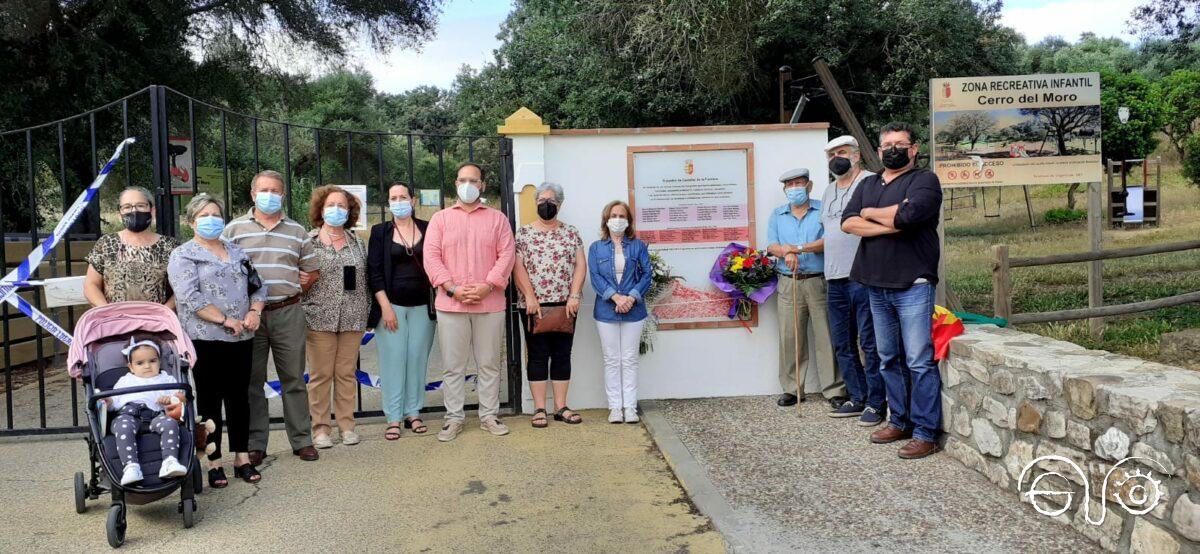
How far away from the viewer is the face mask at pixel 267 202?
221 inches

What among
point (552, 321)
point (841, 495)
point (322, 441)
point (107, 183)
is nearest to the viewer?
point (841, 495)

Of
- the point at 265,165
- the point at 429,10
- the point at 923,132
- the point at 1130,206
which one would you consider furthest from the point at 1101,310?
the point at 265,165

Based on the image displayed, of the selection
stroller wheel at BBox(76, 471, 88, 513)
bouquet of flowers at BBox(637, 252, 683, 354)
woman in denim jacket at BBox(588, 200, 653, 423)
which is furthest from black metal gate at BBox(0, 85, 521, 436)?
stroller wheel at BBox(76, 471, 88, 513)

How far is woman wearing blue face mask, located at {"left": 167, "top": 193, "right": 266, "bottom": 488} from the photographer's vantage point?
518cm

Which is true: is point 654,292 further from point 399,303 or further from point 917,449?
point 917,449

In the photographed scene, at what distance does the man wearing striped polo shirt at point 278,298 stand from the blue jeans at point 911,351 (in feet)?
11.3

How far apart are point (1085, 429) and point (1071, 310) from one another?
4.55 metres

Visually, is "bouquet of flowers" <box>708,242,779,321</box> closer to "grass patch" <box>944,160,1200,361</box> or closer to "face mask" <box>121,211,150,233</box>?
"grass patch" <box>944,160,1200,361</box>

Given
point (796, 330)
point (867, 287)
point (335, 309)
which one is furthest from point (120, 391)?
point (796, 330)

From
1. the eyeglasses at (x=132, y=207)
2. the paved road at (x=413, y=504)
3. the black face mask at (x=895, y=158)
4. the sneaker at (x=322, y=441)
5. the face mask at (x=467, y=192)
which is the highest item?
the black face mask at (x=895, y=158)

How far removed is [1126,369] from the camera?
432 centimetres

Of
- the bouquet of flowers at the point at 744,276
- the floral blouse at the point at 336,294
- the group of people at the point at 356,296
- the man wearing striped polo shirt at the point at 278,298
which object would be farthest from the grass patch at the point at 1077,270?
the man wearing striped polo shirt at the point at 278,298

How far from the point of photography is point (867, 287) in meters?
5.64

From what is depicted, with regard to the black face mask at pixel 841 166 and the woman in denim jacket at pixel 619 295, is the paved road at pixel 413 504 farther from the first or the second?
the black face mask at pixel 841 166
